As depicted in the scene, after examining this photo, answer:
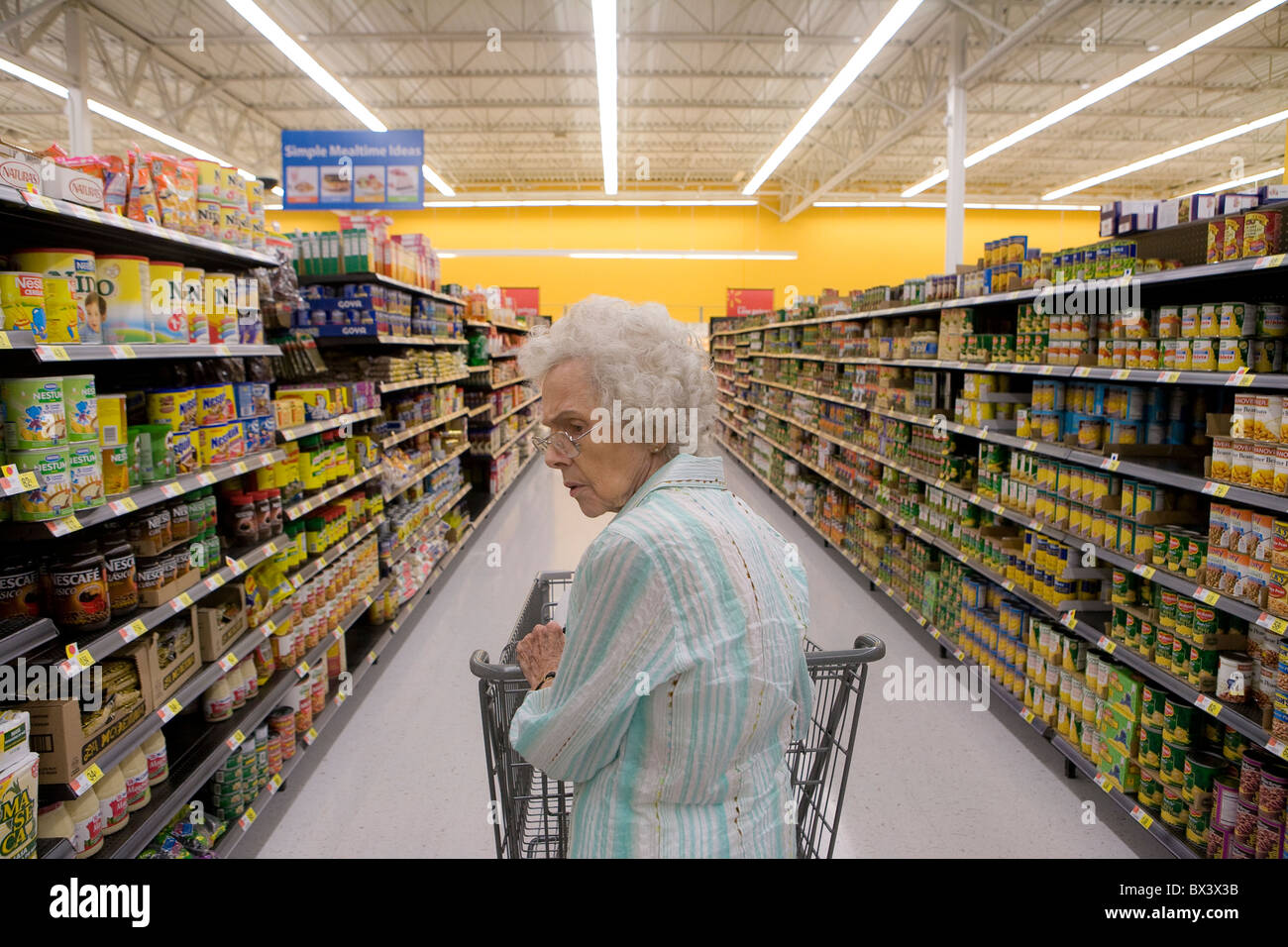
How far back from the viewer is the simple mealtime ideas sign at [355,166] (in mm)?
8789

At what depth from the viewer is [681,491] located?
1.37 meters

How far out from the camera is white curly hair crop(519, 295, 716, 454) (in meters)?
1.53

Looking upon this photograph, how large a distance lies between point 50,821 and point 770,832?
1899 millimetres

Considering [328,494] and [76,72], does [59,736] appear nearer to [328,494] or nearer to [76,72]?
[328,494]

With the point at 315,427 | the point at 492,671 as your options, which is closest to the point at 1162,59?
the point at 315,427

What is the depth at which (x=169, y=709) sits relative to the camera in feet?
8.30

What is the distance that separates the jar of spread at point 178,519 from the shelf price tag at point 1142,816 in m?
3.59

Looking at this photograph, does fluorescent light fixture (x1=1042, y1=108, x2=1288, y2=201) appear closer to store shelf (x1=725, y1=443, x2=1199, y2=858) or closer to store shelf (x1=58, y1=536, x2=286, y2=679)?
store shelf (x1=725, y1=443, x2=1199, y2=858)

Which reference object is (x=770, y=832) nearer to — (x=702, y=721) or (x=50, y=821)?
(x=702, y=721)


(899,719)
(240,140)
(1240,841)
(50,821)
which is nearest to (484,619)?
(899,719)

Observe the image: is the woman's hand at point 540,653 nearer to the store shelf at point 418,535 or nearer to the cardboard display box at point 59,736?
the cardboard display box at point 59,736

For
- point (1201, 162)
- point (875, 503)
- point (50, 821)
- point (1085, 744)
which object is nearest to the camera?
point (50, 821)

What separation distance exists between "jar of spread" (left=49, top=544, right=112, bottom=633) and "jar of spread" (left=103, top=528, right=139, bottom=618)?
2.4 inches
